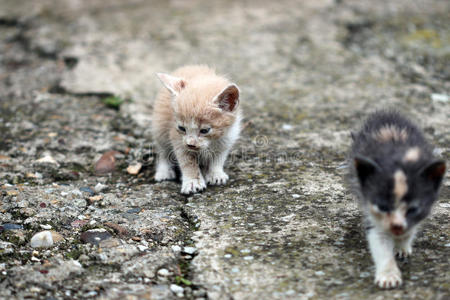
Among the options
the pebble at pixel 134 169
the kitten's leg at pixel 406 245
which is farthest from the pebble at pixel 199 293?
the pebble at pixel 134 169

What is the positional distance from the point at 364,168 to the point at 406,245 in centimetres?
56

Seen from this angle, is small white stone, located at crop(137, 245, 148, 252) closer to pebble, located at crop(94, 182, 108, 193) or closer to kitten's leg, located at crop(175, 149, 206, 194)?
kitten's leg, located at crop(175, 149, 206, 194)

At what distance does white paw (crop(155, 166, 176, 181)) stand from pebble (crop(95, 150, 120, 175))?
1.48 ft

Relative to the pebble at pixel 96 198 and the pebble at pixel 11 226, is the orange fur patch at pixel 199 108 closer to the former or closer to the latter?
the pebble at pixel 96 198

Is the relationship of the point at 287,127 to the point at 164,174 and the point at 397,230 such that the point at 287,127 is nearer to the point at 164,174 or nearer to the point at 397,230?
the point at 164,174

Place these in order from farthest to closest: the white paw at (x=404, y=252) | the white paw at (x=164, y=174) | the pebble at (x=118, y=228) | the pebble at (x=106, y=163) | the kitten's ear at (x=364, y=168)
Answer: the pebble at (x=106, y=163) → the white paw at (x=164, y=174) → the pebble at (x=118, y=228) → the white paw at (x=404, y=252) → the kitten's ear at (x=364, y=168)

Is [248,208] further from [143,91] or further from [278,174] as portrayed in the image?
[143,91]

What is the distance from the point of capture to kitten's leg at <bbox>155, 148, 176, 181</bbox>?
442 cm

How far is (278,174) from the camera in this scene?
4.32 meters

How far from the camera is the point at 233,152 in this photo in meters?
4.81

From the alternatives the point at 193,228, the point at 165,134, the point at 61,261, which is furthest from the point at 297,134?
the point at 61,261

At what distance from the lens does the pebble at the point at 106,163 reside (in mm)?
4531

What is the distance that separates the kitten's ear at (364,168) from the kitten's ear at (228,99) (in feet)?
4.42

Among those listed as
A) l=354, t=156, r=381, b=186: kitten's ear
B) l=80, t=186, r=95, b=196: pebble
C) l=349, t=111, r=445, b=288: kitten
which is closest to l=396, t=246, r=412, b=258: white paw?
l=349, t=111, r=445, b=288: kitten
